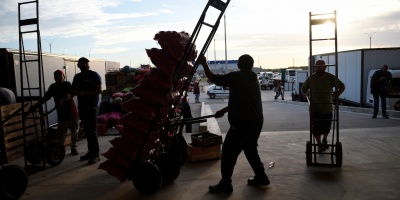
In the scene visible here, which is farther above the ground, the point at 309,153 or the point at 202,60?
the point at 202,60

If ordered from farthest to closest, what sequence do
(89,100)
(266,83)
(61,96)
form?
(266,83)
(61,96)
(89,100)

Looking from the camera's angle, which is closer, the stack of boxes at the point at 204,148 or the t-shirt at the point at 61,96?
the stack of boxes at the point at 204,148

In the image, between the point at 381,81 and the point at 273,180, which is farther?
the point at 381,81

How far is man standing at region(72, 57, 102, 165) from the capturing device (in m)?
6.46

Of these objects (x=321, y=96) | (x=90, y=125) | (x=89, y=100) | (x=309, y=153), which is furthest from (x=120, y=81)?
(x=309, y=153)

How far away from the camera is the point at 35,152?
6.42m

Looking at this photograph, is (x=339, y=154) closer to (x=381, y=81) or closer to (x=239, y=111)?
(x=239, y=111)

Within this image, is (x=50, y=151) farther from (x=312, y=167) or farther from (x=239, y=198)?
(x=312, y=167)

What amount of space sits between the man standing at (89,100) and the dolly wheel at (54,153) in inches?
23.5

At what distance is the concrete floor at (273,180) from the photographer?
4659mm

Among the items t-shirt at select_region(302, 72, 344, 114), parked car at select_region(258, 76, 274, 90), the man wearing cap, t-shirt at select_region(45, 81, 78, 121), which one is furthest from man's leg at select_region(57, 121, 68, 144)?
parked car at select_region(258, 76, 274, 90)

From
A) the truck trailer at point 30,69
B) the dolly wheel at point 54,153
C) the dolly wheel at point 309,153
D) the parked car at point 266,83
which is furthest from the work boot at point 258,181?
the parked car at point 266,83

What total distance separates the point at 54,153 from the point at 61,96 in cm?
115

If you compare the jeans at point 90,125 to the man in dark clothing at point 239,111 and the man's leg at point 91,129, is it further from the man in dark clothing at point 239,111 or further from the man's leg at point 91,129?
the man in dark clothing at point 239,111
